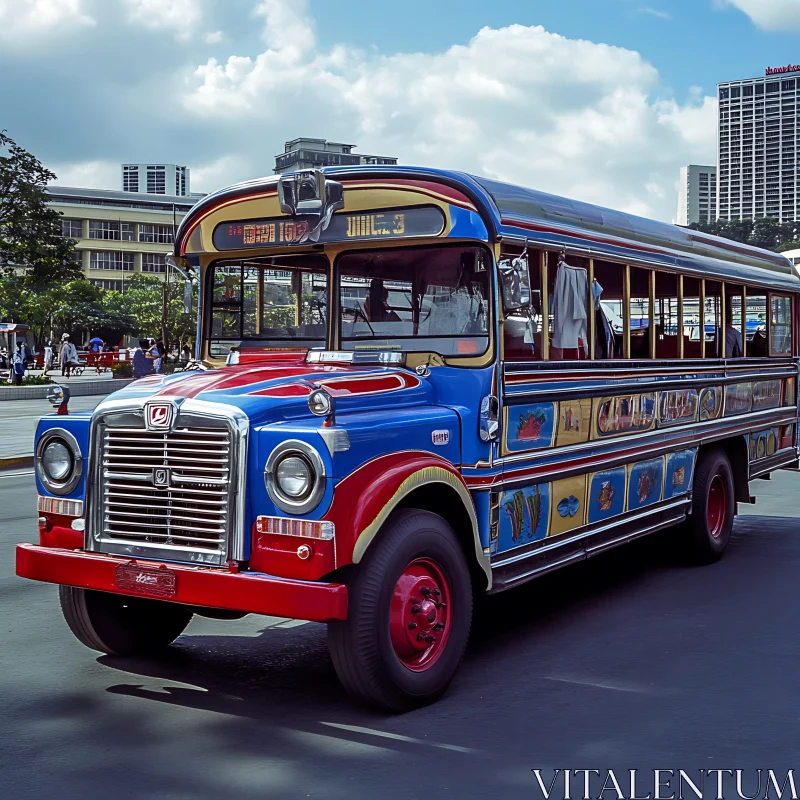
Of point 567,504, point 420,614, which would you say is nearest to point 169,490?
point 420,614

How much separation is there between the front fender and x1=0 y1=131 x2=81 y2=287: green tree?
3228 cm

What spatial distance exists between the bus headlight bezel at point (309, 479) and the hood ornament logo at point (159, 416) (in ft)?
1.76

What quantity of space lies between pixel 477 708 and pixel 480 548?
32.3 inches

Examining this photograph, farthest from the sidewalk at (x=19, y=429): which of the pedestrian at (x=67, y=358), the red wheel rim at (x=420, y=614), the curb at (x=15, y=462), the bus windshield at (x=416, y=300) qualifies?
the pedestrian at (x=67, y=358)

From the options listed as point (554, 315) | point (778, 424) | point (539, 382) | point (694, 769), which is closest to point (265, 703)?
point (694, 769)

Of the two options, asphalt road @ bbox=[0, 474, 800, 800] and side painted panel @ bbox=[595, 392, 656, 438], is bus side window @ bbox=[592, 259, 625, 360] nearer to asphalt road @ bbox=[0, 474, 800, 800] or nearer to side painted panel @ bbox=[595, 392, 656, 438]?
side painted panel @ bbox=[595, 392, 656, 438]

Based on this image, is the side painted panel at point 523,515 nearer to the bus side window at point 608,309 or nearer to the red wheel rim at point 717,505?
the bus side window at point 608,309

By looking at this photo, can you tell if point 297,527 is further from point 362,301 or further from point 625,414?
point 625,414

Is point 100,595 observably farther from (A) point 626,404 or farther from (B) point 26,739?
(A) point 626,404

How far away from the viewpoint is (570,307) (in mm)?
6828

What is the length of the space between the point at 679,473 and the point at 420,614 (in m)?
3.91

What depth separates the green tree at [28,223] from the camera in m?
35.3

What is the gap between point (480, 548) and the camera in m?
5.72

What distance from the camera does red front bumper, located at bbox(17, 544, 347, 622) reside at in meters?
4.71
